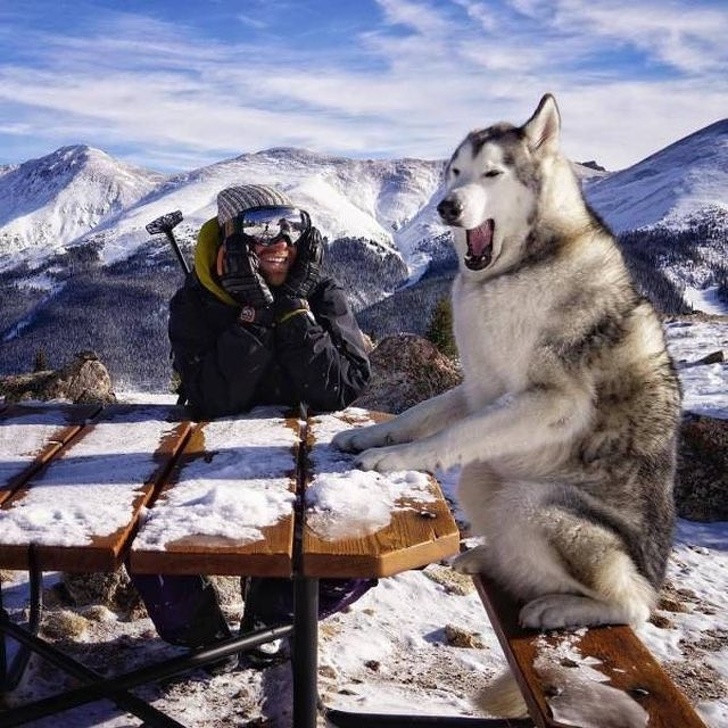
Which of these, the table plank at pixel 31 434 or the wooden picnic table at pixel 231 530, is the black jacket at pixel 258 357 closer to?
the wooden picnic table at pixel 231 530

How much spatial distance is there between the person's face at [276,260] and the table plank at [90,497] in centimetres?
96

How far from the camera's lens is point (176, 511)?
2.09 meters

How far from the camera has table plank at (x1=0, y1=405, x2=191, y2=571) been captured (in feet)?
6.15

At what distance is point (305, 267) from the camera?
Answer: 363cm

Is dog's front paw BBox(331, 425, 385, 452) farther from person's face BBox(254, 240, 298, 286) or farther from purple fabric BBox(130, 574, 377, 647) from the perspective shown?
person's face BBox(254, 240, 298, 286)

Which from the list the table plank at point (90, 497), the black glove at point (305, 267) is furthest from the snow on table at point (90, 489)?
the black glove at point (305, 267)

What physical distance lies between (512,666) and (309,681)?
697mm

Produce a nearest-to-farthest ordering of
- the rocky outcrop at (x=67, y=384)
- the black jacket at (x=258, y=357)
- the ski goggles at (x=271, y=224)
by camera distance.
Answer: the black jacket at (x=258, y=357)
the ski goggles at (x=271, y=224)
the rocky outcrop at (x=67, y=384)

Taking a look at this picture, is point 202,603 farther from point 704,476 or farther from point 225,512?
point 704,476

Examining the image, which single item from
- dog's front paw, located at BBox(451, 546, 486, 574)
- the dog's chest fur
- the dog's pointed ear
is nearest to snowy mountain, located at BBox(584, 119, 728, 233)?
the dog's pointed ear

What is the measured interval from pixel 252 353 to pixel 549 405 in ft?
4.82

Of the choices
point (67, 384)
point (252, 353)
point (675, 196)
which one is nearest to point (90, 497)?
point (252, 353)

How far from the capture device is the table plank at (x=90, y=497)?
188 centimetres

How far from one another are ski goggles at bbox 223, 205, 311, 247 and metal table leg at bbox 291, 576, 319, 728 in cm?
184
